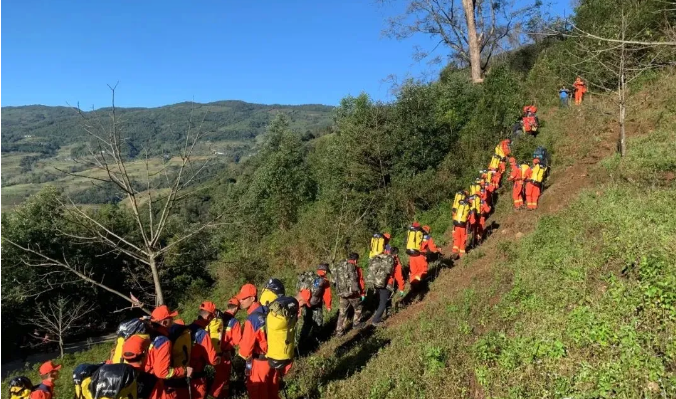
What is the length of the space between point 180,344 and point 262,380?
121 centimetres

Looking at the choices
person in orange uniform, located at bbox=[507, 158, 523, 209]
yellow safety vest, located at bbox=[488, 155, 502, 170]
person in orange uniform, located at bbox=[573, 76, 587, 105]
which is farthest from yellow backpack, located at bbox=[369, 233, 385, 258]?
person in orange uniform, located at bbox=[573, 76, 587, 105]

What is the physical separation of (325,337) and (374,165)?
1316 cm

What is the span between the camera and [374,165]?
73.6 feet

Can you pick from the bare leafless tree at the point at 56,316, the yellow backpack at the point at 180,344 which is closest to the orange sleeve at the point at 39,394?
the yellow backpack at the point at 180,344

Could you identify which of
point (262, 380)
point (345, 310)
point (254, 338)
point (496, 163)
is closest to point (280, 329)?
point (254, 338)

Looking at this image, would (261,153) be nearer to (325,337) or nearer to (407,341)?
(325,337)

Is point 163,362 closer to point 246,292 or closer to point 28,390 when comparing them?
point 246,292

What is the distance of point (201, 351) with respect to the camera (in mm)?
6121

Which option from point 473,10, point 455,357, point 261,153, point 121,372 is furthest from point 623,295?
point 261,153

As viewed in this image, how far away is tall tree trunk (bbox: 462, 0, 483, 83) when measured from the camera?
84.5 feet

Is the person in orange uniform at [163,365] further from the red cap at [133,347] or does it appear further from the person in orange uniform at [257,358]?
the person in orange uniform at [257,358]

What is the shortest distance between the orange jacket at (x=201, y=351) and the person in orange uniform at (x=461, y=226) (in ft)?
29.7

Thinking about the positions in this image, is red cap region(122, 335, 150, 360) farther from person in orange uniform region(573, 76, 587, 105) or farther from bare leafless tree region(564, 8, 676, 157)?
person in orange uniform region(573, 76, 587, 105)

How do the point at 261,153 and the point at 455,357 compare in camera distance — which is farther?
the point at 261,153
